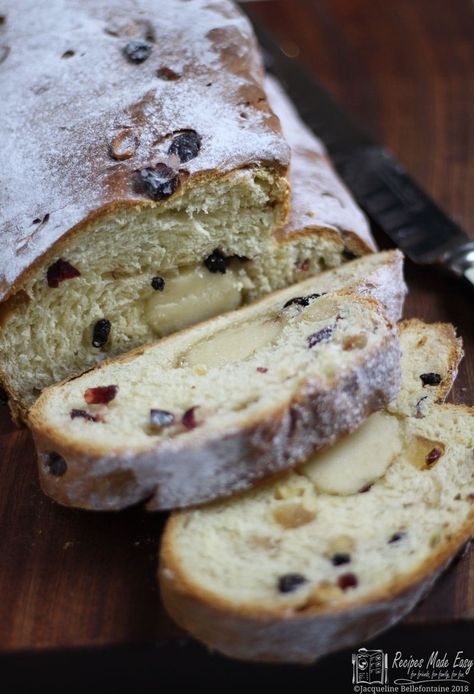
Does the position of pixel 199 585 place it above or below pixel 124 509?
above

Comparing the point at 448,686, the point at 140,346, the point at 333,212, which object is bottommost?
the point at 448,686

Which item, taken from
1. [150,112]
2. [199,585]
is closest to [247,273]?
[150,112]

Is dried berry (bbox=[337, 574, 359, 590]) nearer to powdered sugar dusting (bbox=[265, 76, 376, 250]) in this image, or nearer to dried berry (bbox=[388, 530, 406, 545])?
dried berry (bbox=[388, 530, 406, 545])

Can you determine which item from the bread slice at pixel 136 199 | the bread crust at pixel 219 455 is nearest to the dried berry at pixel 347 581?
the bread crust at pixel 219 455

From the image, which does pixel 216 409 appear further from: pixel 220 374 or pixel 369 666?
pixel 369 666

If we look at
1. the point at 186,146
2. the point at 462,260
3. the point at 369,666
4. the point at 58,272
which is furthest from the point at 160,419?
the point at 462,260

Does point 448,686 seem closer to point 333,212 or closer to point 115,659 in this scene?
point 115,659
